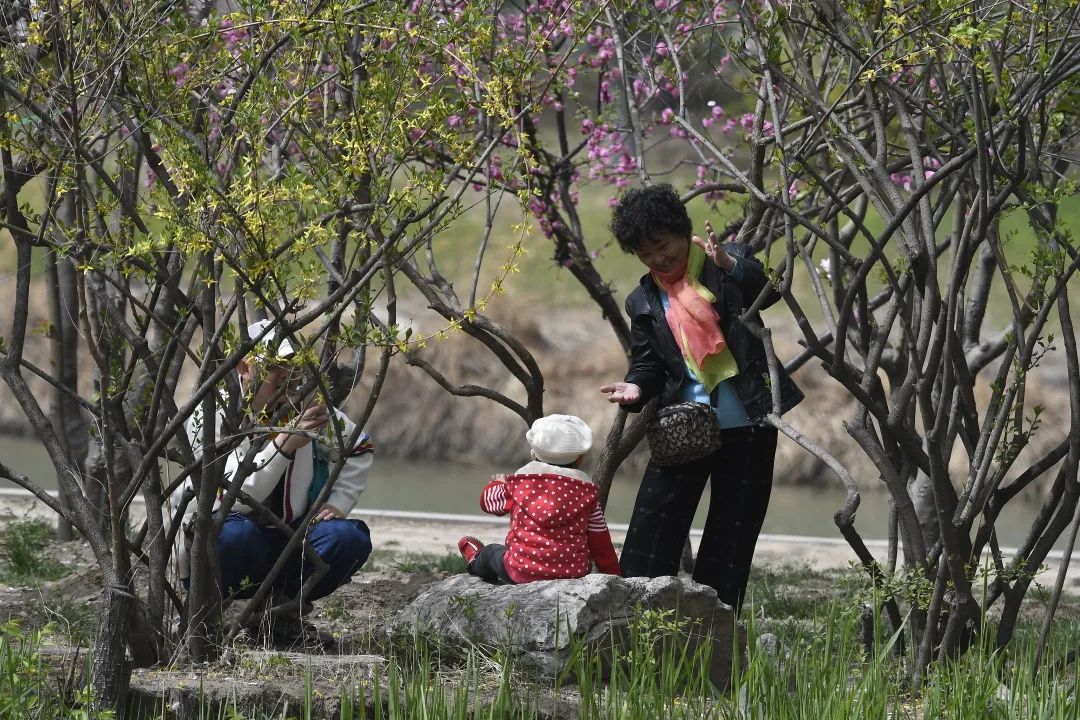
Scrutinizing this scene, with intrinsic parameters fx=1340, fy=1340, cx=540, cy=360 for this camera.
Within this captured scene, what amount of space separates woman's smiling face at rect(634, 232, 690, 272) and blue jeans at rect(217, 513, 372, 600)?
1.27 m

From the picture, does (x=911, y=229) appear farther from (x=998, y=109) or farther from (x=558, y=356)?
(x=558, y=356)

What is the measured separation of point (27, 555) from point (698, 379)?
3.49 m

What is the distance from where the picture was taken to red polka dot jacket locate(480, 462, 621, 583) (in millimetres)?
3986

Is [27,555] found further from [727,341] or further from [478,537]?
[727,341]

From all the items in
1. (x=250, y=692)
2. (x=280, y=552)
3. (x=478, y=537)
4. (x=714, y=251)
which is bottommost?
(x=250, y=692)

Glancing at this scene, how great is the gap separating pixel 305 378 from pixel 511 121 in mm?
955

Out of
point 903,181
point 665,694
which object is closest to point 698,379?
point 665,694

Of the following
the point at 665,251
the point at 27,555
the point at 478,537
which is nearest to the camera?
the point at 665,251

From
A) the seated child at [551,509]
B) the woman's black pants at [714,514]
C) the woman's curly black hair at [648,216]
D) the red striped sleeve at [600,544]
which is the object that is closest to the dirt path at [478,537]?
the woman's black pants at [714,514]

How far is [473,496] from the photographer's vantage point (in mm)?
12695

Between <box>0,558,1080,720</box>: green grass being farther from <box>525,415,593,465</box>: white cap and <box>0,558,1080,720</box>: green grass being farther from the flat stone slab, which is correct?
<box>525,415,593,465</box>: white cap

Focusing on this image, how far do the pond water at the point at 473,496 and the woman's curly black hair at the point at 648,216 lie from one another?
6805mm

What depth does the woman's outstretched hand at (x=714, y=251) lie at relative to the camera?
4016 mm

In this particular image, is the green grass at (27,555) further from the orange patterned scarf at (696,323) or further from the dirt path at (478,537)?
the orange patterned scarf at (696,323)
